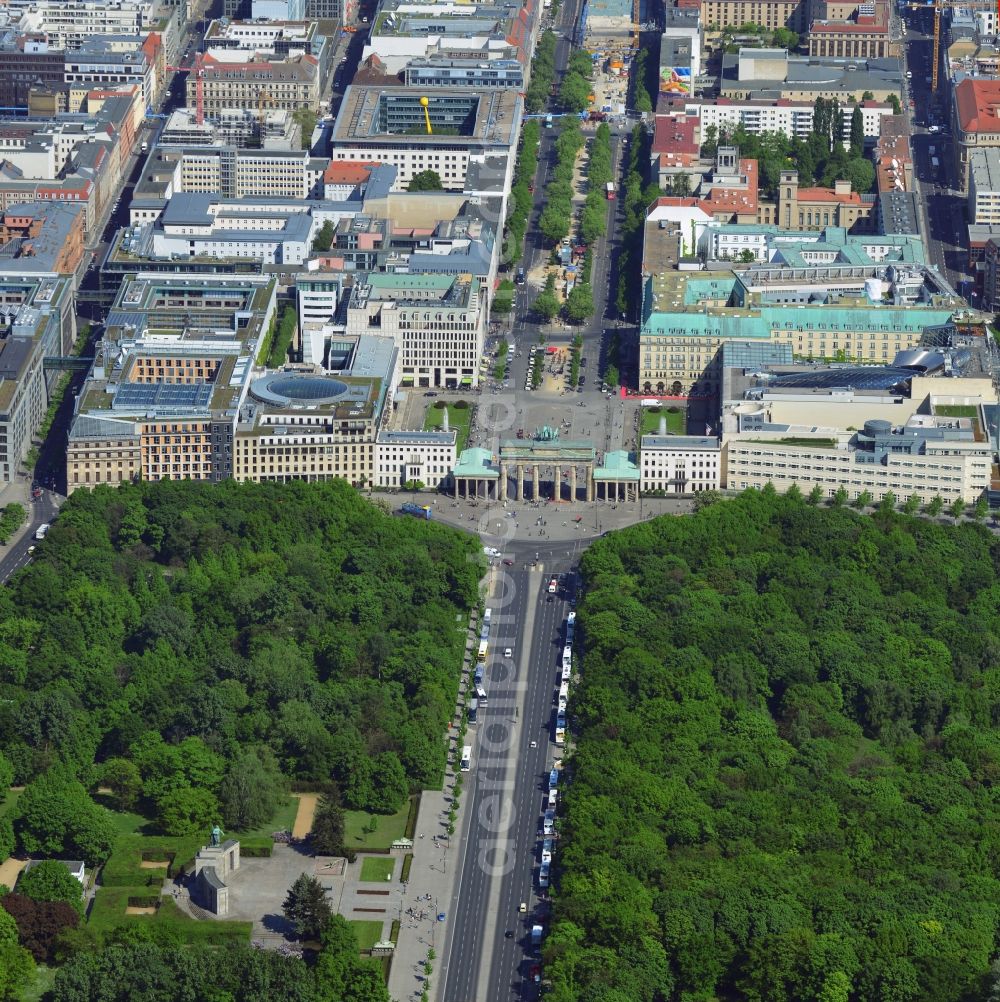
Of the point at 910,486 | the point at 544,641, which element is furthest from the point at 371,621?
the point at 910,486

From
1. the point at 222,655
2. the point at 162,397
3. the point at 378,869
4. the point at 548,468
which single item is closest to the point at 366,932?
the point at 378,869

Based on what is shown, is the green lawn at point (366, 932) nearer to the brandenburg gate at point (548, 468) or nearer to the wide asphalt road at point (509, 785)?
the wide asphalt road at point (509, 785)

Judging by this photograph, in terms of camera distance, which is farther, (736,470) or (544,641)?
(736,470)

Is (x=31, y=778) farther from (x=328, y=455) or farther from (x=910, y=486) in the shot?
(x=910, y=486)

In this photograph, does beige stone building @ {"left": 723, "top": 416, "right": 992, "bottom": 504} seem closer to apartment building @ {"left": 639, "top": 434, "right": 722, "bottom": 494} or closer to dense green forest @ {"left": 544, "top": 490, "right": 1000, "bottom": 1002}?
apartment building @ {"left": 639, "top": 434, "right": 722, "bottom": 494}

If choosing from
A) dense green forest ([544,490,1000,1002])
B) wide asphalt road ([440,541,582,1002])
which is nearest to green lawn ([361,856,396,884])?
wide asphalt road ([440,541,582,1002])

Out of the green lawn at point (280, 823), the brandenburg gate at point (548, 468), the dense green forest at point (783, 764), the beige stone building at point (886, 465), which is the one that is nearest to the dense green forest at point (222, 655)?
the green lawn at point (280, 823)
